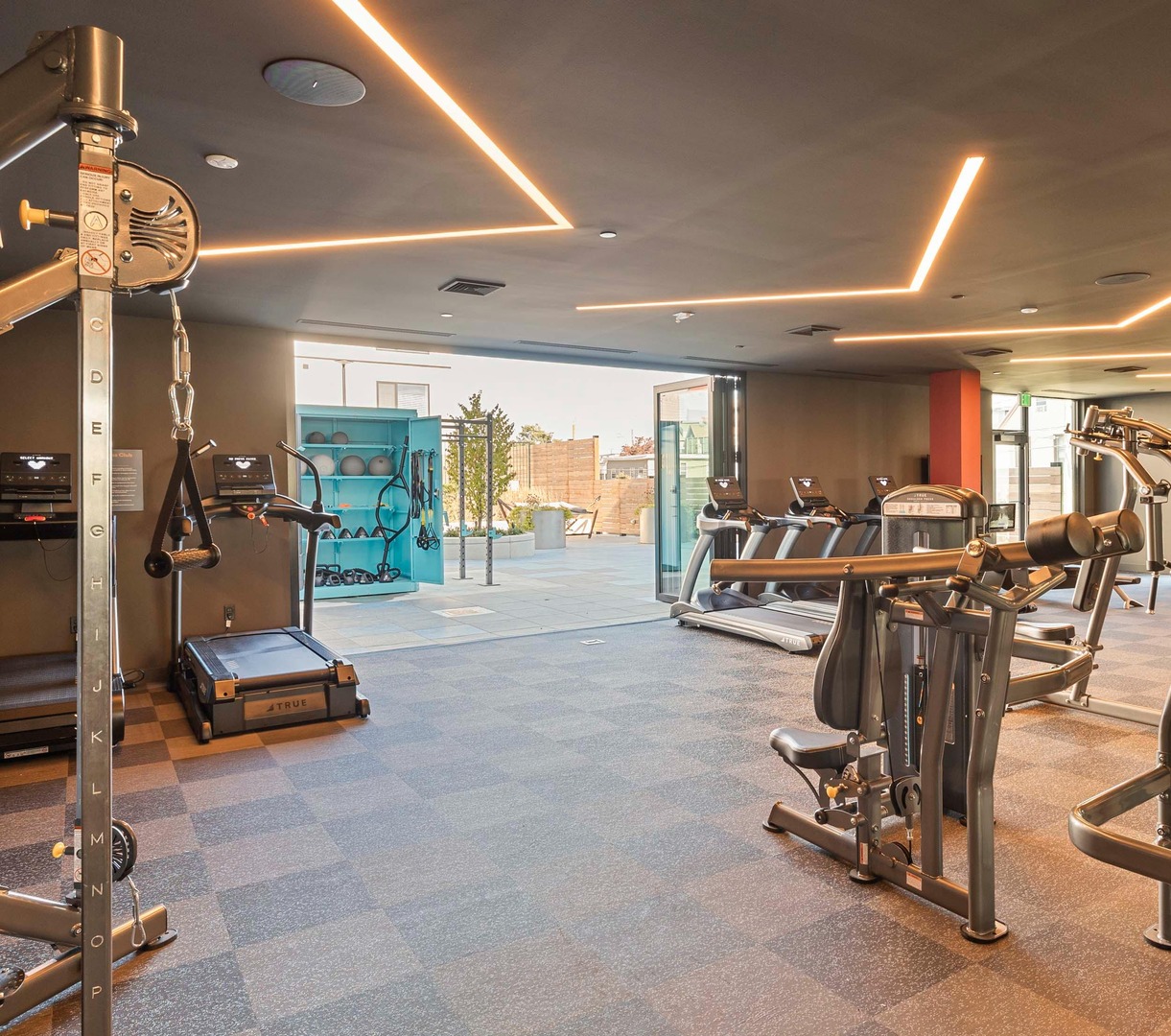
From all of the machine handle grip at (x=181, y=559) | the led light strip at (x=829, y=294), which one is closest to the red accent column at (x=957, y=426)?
the led light strip at (x=829, y=294)

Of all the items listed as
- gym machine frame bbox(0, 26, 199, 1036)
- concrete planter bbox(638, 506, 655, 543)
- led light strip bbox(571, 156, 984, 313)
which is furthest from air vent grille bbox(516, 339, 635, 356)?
concrete planter bbox(638, 506, 655, 543)

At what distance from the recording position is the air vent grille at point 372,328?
5824 millimetres

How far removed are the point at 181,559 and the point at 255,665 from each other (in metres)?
2.76

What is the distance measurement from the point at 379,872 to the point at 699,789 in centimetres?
134

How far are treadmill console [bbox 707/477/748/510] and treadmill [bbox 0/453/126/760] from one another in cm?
475

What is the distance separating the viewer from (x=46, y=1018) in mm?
1969

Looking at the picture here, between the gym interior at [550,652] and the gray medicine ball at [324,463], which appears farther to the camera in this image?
the gray medicine ball at [324,463]

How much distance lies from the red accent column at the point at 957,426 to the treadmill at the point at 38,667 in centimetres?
786

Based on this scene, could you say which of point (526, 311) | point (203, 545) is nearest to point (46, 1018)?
point (203, 545)

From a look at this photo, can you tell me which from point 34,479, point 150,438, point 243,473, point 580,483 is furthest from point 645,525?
point 34,479

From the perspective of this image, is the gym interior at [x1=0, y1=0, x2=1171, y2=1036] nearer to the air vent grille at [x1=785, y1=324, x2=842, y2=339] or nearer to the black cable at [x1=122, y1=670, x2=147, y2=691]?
the black cable at [x1=122, y1=670, x2=147, y2=691]

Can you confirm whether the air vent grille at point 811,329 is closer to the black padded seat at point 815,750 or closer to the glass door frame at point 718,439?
the glass door frame at point 718,439

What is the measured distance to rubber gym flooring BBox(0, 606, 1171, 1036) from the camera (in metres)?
1.99

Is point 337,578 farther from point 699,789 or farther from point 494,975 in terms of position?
point 494,975
